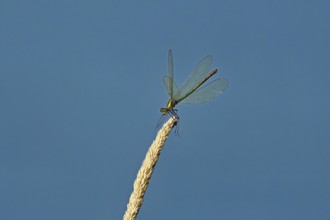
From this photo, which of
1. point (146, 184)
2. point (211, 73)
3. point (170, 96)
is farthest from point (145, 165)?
point (211, 73)

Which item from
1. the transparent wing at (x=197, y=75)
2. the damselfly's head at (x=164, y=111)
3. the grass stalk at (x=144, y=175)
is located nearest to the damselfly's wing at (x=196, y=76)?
the transparent wing at (x=197, y=75)

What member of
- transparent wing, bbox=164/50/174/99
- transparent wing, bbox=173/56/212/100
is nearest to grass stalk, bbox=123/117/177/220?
transparent wing, bbox=164/50/174/99

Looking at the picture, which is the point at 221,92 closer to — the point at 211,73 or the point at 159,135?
the point at 211,73

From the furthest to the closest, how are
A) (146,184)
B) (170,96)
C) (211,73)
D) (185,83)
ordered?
(211,73) → (185,83) → (170,96) → (146,184)

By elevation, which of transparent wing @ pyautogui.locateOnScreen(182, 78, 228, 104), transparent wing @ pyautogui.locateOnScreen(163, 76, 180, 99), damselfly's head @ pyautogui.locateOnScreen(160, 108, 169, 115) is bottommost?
damselfly's head @ pyautogui.locateOnScreen(160, 108, 169, 115)

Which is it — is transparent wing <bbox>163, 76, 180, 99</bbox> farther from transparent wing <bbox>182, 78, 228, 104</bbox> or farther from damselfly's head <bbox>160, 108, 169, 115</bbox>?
damselfly's head <bbox>160, 108, 169, 115</bbox>

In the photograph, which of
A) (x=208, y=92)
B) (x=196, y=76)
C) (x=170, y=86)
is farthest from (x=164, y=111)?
(x=196, y=76)

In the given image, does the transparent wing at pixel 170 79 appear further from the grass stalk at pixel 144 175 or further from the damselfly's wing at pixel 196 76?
the grass stalk at pixel 144 175
